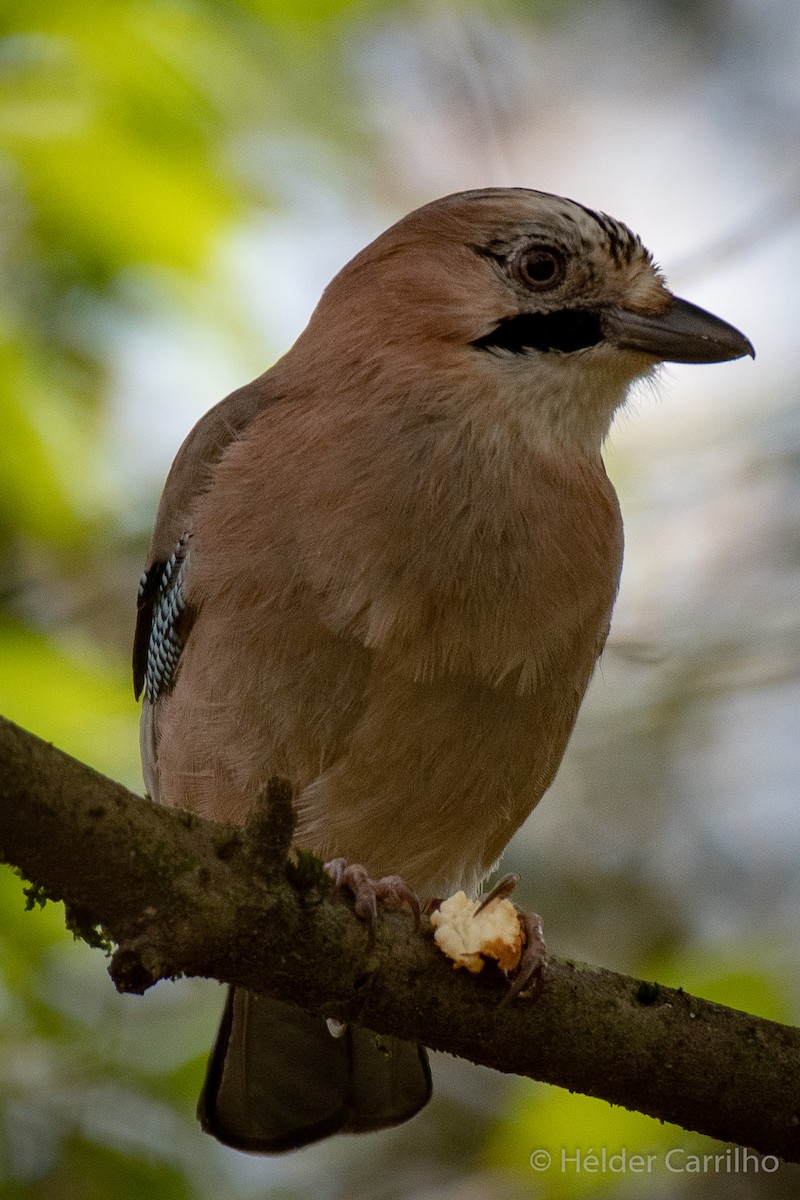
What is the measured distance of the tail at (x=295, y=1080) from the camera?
4742 mm

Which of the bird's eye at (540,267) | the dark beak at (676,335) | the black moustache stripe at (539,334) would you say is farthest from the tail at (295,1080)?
the bird's eye at (540,267)

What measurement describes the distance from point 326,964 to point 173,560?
1.92 m

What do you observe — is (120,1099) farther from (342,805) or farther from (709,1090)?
(709,1090)

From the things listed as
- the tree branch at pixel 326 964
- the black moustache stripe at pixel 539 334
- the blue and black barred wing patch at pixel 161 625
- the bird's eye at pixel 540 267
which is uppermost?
the bird's eye at pixel 540 267

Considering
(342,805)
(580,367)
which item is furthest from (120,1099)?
(580,367)

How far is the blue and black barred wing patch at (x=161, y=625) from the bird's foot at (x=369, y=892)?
4.08 ft

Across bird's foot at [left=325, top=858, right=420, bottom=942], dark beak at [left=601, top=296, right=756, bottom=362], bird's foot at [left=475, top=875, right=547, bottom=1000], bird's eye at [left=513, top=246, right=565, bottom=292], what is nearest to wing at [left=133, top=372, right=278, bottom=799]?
bird's eye at [left=513, top=246, right=565, bottom=292]

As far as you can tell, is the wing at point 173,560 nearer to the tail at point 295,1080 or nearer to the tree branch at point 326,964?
the tail at point 295,1080

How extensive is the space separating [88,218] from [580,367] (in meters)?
1.76

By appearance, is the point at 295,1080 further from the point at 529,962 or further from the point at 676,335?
the point at 676,335

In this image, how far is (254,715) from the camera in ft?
14.0

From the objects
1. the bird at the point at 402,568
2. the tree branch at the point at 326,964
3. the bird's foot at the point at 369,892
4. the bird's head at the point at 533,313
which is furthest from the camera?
the bird's head at the point at 533,313

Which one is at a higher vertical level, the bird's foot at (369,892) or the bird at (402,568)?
the bird at (402,568)

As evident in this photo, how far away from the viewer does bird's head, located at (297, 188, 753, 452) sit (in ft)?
15.2
